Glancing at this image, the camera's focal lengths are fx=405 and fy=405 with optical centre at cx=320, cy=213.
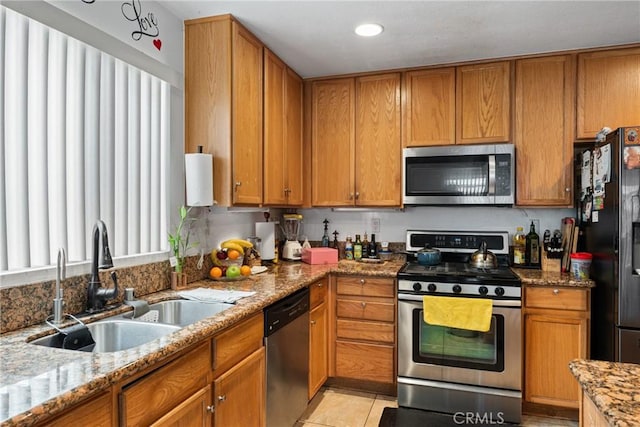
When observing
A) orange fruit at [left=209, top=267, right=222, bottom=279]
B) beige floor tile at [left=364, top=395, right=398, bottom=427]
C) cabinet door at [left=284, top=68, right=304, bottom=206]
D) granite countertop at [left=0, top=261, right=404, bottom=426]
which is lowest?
beige floor tile at [left=364, top=395, right=398, bottom=427]

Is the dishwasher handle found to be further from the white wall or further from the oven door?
the white wall

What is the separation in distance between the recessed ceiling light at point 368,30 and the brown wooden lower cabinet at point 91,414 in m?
2.23

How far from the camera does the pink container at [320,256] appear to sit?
3.20 m

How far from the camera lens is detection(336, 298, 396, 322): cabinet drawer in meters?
2.84

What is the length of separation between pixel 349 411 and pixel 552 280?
1559 mm

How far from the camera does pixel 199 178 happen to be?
2227mm

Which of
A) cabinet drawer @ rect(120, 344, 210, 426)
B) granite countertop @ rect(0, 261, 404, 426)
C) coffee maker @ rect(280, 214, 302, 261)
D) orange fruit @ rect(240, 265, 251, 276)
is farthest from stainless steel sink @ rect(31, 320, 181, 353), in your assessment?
coffee maker @ rect(280, 214, 302, 261)

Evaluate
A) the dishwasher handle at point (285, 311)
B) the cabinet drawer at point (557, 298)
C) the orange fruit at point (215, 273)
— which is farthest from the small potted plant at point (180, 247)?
the cabinet drawer at point (557, 298)

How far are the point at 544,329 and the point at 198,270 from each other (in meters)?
2.21

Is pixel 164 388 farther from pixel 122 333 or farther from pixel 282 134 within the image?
pixel 282 134

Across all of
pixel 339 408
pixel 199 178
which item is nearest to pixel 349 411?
pixel 339 408

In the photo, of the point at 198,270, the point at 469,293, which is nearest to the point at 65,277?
the point at 198,270

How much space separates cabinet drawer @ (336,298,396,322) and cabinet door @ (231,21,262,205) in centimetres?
99

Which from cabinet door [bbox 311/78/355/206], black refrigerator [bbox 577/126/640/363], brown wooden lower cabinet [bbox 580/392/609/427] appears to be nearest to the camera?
brown wooden lower cabinet [bbox 580/392/609/427]
